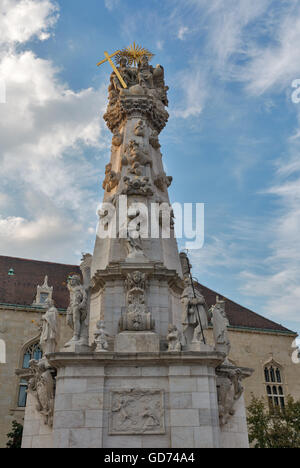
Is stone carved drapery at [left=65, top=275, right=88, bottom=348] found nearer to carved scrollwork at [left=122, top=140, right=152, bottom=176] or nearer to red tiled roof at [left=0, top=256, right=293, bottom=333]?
carved scrollwork at [left=122, top=140, right=152, bottom=176]

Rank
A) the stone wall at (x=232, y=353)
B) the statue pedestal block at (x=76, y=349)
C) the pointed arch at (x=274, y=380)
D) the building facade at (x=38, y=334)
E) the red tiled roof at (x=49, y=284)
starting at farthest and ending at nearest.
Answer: the pointed arch at (x=274, y=380) < the red tiled roof at (x=49, y=284) < the building facade at (x=38, y=334) < the stone wall at (x=232, y=353) < the statue pedestal block at (x=76, y=349)

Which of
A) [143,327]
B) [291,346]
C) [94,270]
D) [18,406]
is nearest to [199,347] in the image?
[143,327]

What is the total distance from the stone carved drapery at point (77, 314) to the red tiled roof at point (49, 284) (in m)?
19.6

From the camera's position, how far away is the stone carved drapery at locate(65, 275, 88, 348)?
10.1 metres

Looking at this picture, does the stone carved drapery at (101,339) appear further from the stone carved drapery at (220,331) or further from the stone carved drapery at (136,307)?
the stone carved drapery at (220,331)

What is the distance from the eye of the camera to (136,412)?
352 inches

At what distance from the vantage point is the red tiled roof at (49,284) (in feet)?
97.8

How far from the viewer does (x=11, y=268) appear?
3278 cm

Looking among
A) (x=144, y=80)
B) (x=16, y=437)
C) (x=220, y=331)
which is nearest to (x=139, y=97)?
(x=144, y=80)

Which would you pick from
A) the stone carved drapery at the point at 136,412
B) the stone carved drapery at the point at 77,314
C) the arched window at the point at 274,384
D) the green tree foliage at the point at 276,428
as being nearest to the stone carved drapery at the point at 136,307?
the stone carved drapery at the point at 77,314

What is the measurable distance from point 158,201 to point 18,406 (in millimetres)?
19357

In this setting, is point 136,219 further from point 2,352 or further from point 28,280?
point 28,280

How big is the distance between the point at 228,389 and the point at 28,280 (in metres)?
24.7
